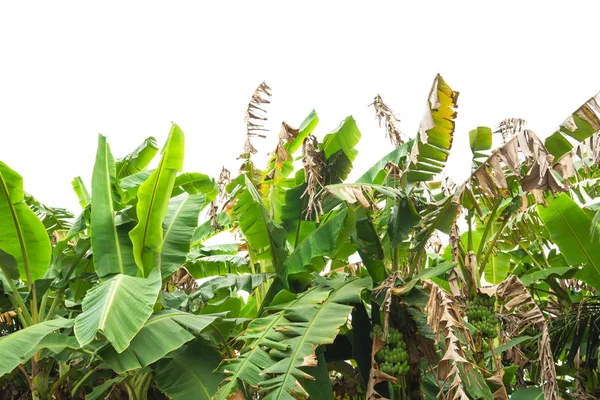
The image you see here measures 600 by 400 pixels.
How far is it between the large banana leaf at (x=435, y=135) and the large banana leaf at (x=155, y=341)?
4.73 feet

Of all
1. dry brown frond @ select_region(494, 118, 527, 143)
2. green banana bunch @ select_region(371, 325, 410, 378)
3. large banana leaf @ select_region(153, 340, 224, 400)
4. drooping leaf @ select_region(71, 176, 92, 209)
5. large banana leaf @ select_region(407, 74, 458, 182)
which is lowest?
large banana leaf @ select_region(153, 340, 224, 400)

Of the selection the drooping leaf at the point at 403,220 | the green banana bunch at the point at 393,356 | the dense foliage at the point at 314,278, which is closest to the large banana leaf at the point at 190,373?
the dense foliage at the point at 314,278

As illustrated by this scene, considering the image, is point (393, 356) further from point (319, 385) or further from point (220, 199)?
point (220, 199)

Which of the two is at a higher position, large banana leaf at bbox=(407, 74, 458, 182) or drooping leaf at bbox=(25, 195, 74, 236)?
large banana leaf at bbox=(407, 74, 458, 182)

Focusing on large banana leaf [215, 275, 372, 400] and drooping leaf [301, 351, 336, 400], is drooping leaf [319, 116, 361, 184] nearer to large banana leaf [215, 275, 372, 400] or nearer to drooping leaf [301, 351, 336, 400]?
large banana leaf [215, 275, 372, 400]

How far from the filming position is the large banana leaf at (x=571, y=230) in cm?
404

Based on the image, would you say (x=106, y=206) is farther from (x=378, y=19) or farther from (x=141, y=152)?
(x=378, y=19)

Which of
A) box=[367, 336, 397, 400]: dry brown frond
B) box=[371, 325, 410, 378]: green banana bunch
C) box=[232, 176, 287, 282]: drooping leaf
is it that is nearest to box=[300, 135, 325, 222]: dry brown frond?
box=[232, 176, 287, 282]: drooping leaf

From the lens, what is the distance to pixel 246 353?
284 cm

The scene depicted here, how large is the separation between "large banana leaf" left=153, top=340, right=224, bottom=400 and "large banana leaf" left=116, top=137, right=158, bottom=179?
183cm

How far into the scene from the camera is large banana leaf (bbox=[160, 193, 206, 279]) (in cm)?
353

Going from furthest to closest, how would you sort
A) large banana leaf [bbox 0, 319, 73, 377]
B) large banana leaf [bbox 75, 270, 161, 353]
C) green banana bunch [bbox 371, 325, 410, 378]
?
1. green banana bunch [bbox 371, 325, 410, 378]
2. large banana leaf [bbox 0, 319, 73, 377]
3. large banana leaf [bbox 75, 270, 161, 353]

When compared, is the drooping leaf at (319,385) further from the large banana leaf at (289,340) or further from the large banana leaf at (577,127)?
the large banana leaf at (577,127)

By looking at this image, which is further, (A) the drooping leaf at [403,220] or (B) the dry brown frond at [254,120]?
(B) the dry brown frond at [254,120]
